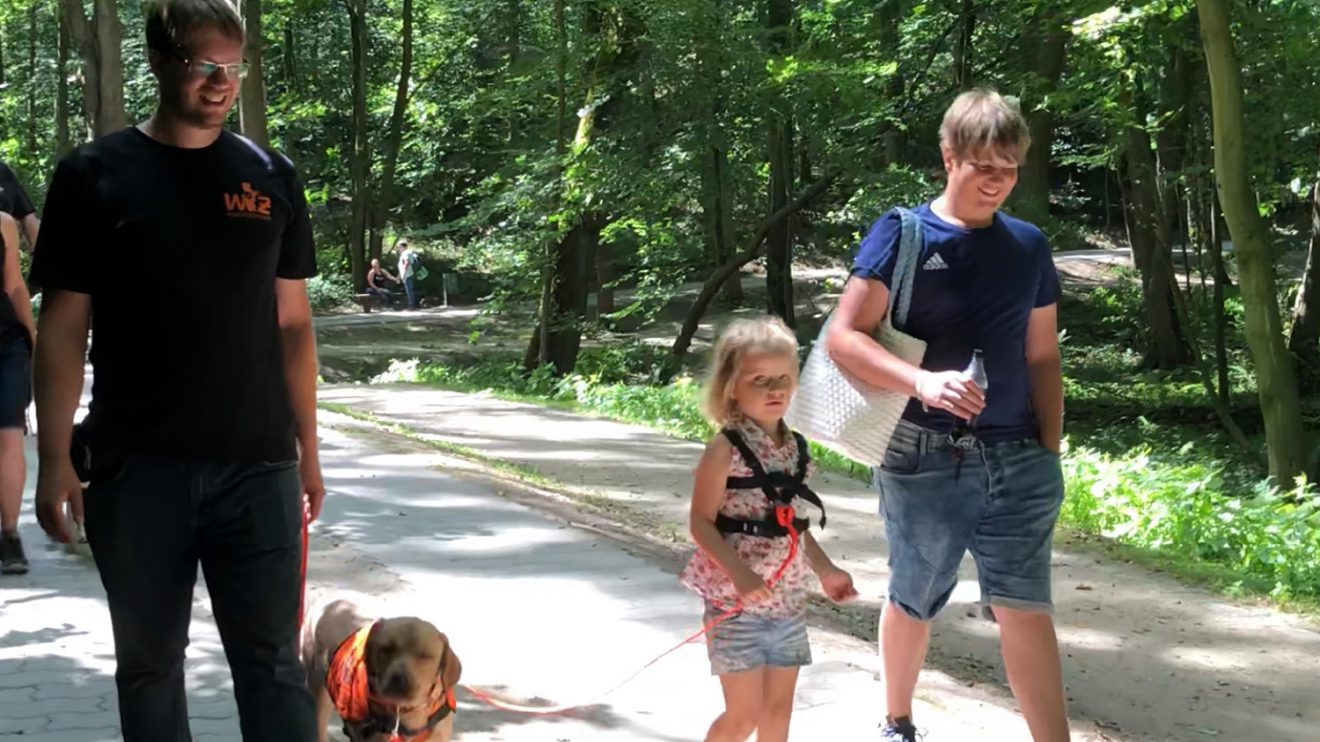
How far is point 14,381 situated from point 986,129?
478cm

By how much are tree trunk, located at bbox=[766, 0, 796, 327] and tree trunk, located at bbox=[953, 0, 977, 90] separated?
2230mm

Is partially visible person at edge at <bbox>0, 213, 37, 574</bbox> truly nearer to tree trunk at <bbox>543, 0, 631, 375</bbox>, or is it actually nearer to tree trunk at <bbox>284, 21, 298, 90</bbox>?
tree trunk at <bbox>543, 0, 631, 375</bbox>

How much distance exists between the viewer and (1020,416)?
4410mm

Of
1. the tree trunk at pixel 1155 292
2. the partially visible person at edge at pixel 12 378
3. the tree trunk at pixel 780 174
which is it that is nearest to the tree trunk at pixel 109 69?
the tree trunk at pixel 780 174

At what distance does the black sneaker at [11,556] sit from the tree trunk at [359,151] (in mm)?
31829

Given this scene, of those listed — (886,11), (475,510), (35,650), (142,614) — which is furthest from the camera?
(886,11)

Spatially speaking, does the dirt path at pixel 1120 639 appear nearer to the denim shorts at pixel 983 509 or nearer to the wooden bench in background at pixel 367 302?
the denim shorts at pixel 983 509

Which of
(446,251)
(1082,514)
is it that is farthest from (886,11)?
(446,251)

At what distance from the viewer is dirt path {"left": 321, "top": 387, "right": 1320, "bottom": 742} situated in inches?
250

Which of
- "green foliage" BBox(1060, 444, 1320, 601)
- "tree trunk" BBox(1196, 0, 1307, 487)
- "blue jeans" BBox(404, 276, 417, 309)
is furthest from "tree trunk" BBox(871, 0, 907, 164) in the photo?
"blue jeans" BBox(404, 276, 417, 309)

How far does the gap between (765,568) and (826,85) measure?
15.8 m

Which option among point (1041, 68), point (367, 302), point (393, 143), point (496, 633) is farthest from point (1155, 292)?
point (496, 633)

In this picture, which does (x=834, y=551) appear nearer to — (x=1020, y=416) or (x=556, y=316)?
(x=1020, y=416)

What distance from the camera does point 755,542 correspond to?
4.15 metres
